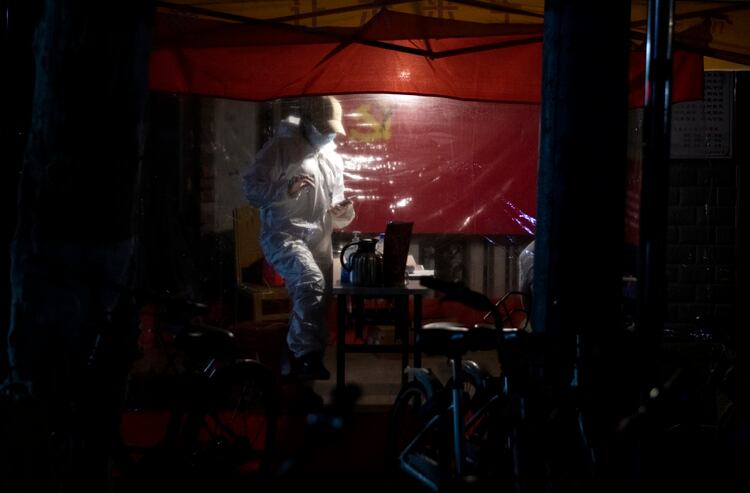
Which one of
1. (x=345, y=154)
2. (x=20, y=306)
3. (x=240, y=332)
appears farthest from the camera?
(x=345, y=154)

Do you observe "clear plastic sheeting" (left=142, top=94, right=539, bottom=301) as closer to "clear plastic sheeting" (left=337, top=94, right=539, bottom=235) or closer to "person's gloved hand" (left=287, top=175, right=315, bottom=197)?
"clear plastic sheeting" (left=337, top=94, right=539, bottom=235)

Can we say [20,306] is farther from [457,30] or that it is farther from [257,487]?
[457,30]

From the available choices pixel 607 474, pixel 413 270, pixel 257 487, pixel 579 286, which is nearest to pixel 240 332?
pixel 413 270

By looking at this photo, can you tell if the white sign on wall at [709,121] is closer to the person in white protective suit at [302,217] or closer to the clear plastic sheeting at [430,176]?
the clear plastic sheeting at [430,176]

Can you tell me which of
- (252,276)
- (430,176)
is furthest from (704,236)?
(252,276)

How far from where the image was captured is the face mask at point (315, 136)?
8.01 meters

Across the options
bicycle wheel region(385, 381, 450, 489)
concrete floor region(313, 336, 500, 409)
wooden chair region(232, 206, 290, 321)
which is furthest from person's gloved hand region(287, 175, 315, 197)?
bicycle wheel region(385, 381, 450, 489)

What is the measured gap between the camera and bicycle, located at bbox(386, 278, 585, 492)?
3389 millimetres

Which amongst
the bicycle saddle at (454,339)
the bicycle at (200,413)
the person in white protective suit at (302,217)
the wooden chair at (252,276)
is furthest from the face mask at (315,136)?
the bicycle saddle at (454,339)

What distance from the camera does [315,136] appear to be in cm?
803

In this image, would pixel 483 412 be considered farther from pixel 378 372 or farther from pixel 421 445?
pixel 378 372

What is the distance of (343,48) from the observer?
21.7 feet

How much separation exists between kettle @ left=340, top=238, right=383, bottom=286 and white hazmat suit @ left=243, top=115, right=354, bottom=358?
715 mm

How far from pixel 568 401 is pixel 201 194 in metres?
6.73
